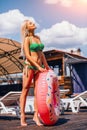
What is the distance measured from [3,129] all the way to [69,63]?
10.3 meters

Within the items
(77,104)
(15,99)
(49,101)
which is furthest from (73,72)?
(49,101)

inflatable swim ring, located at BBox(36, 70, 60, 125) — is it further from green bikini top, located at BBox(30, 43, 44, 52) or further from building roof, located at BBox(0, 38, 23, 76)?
building roof, located at BBox(0, 38, 23, 76)

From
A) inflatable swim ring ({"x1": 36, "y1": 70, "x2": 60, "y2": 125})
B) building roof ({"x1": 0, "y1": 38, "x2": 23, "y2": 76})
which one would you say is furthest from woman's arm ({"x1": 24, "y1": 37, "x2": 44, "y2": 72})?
building roof ({"x1": 0, "y1": 38, "x2": 23, "y2": 76})

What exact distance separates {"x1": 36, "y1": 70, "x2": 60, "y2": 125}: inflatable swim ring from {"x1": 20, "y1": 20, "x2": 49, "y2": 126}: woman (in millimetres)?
158

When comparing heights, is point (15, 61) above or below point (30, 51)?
above

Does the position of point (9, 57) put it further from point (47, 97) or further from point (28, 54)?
point (47, 97)

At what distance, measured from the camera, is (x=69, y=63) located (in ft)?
49.0

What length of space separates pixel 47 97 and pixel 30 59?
26.9 inches

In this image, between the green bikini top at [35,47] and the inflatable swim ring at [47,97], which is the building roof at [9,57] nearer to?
the green bikini top at [35,47]

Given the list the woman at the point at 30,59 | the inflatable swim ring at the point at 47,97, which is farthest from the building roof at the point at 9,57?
the inflatable swim ring at the point at 47,97

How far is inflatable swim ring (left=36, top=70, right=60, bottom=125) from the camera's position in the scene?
5004 millimetres

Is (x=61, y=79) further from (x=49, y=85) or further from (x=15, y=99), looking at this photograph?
(x=49, y=85)

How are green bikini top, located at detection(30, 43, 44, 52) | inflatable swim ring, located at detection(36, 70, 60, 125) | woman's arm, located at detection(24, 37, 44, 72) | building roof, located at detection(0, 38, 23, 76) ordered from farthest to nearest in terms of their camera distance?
building roof, located at detection(0, 38, 23, 76) → green bikini top, located at detection(30, 43, 44, 52) → woman's arm, located at detection(24, 37, 44, 72) → inflatable swim ring, located at detection(36, 70, 60, 125)

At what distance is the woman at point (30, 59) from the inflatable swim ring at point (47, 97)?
16 centimetres
